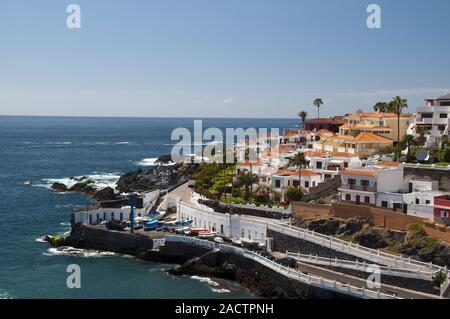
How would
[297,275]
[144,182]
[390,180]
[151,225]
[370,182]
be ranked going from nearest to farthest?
[297,275] < [370,182] < [390,180] < [151,225] < [144,182]

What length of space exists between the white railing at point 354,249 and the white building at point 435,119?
2699 cm

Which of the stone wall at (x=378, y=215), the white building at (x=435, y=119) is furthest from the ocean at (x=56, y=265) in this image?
the white building at (x=435, y=119)

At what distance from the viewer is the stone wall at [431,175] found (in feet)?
170

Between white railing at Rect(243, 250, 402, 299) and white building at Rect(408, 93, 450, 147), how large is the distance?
32318 millimetres

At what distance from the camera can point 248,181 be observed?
61719mm

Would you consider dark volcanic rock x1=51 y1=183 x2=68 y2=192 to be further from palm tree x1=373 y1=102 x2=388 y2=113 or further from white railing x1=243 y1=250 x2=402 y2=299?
white railing x1=243 y1=250 x2=402 y2=299

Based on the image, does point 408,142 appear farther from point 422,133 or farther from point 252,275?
point 252,275

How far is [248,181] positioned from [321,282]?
937 inches

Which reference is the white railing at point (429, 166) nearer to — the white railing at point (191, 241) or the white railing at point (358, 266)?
the white railing at point (358, 266)

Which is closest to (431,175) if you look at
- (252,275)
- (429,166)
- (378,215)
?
(429,166)

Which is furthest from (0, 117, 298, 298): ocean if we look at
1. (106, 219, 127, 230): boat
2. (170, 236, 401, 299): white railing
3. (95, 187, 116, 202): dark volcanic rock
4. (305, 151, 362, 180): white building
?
(305, 151, 362, 180): white building

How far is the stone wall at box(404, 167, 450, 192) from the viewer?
51.8m

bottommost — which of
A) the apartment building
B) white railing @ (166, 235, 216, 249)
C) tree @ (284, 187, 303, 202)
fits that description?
white railing @ (166, 235, 216, 249)
